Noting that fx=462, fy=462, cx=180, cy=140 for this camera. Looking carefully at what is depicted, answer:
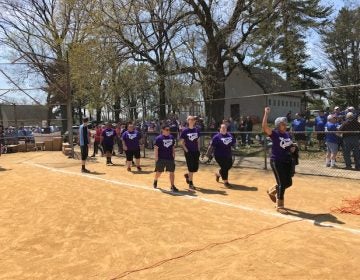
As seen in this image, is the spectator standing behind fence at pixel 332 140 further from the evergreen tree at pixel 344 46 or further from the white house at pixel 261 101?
the evergreen tree at pixel 344 46

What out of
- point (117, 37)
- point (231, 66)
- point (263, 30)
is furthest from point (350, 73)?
point (117, 37)

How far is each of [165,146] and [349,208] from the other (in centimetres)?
473

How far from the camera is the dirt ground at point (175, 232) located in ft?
19.1

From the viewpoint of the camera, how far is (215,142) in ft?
41.0

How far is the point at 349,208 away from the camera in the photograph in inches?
355

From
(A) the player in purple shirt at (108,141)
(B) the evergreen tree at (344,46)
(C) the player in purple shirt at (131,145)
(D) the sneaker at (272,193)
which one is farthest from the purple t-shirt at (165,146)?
(B) the evergreen tree at (344,46)

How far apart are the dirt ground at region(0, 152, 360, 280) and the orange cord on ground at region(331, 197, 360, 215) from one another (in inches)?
7.4

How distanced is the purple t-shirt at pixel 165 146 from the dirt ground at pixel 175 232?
890mm

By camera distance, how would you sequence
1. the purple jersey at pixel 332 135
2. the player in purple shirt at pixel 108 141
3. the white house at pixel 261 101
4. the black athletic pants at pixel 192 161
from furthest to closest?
the white house at pixel 261 101 < the player in purple shirt at pixel 108 141 < the purple jersey at pixel 332 135 < the black athletic pants at pixel 192 161

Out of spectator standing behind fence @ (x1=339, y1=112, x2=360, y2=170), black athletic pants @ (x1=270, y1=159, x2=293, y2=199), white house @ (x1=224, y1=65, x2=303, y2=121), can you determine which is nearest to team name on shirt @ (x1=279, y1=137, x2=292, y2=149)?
black athletic pants @ (x1=270, y1=159, x2=293, y2=199)

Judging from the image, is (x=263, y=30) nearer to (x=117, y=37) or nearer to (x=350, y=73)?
(x=117, y=37)

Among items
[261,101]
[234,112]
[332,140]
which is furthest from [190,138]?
[261,101]

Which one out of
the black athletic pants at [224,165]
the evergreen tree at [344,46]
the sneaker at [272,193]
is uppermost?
the evergreen tree at [344,46]

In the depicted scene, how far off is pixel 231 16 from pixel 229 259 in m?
17.3
